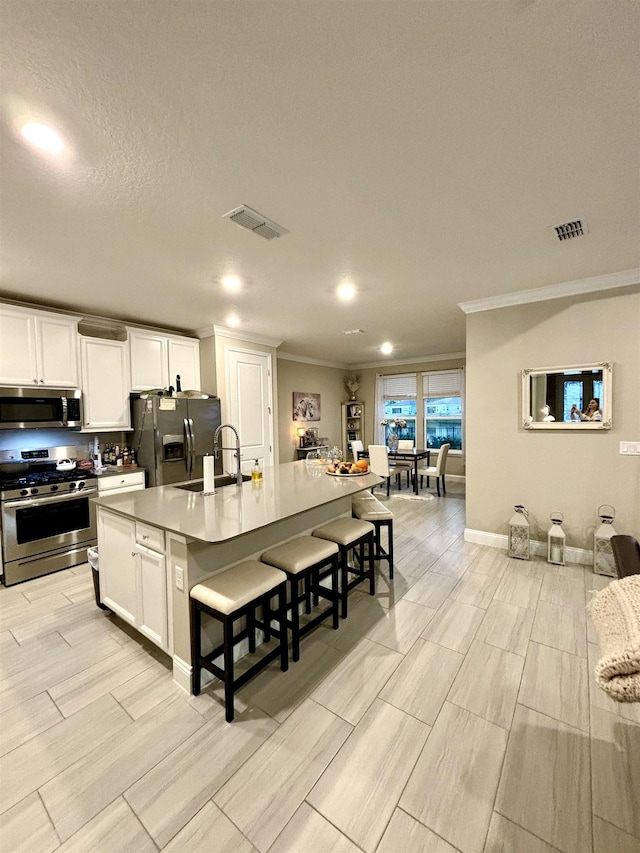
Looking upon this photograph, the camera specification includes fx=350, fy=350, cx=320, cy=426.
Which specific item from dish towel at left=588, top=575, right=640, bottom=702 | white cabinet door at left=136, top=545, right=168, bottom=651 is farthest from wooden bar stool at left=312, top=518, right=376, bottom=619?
dish towel at left=588, top=575, right=640, bottom=702

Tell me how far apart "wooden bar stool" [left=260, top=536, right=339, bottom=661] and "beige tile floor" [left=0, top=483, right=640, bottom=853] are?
5.5 inches

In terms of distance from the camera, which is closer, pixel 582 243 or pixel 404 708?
pixel 404 708

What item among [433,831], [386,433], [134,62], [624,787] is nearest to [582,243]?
[134,62]

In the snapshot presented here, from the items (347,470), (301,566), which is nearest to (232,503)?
(301,566)

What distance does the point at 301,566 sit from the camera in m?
2.11

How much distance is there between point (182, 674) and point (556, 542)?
3404mm

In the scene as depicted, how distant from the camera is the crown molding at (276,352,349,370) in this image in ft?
22.4

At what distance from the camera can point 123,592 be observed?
233cm

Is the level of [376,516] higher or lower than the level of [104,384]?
lower

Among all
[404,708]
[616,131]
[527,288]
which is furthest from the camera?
[527,288]

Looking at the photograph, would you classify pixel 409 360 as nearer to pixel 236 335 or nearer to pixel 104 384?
pixel 236 335

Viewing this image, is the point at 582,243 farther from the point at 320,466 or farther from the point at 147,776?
the point at 147,776

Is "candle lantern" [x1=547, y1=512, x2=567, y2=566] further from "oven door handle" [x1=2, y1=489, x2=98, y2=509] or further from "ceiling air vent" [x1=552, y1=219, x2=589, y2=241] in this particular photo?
"oven door handle" [x1=2, y1=489, x2=98, y2=509]

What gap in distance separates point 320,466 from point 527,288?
271cm
